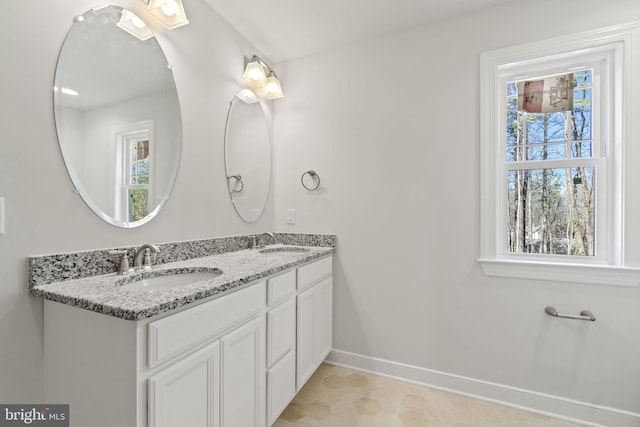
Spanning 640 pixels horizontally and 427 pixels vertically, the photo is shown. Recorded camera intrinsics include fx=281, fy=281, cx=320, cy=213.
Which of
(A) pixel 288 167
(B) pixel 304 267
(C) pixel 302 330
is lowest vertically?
(C) pixel 302 330

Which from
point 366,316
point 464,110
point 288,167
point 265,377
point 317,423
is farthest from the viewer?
point 288,167

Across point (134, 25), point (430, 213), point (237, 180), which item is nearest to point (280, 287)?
point (237, 180)

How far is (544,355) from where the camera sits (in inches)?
67.5

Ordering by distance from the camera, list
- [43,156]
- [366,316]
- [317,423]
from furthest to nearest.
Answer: [366,316] < [317,423] < [43,156]

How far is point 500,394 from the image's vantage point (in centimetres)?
180

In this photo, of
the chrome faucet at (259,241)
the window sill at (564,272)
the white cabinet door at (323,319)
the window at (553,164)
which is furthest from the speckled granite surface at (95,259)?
the window at (553,164)

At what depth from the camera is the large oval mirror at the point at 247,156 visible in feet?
6.58

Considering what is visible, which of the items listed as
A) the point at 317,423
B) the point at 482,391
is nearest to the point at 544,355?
the point at 482,391

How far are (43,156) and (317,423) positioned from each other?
1838 mm

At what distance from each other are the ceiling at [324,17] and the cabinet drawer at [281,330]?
186 cm

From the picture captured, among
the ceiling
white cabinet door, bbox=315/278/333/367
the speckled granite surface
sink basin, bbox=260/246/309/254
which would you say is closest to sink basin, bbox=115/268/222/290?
the speckled granite surface

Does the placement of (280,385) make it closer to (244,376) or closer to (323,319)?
(244,376)

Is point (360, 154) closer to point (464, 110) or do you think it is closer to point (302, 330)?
point (464, 110)

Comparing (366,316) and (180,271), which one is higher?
(180,271)
